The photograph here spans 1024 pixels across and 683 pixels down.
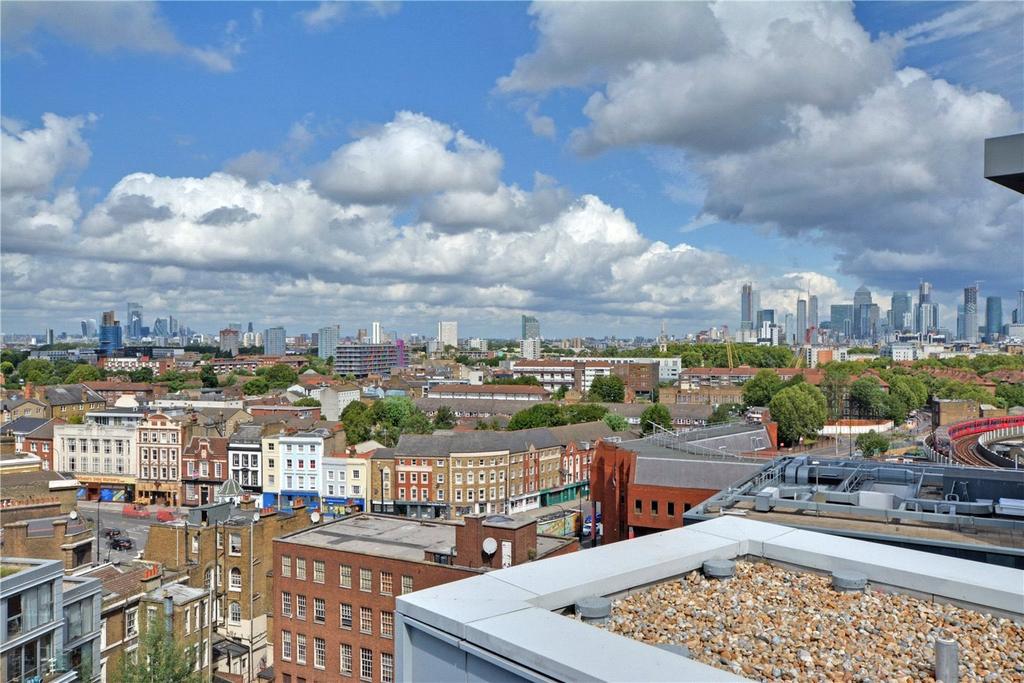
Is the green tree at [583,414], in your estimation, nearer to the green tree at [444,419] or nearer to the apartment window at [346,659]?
the green tree at [444,419]

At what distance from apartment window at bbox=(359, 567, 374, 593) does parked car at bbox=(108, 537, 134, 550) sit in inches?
1155

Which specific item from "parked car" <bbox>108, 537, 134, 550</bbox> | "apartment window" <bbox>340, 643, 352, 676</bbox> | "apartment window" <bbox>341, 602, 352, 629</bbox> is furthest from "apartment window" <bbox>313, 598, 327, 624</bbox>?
"parked car" <bbox>108, 537, 134, 550</bbox>

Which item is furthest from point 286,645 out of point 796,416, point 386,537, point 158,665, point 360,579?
point 796,416

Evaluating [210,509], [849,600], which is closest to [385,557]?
[210,509]

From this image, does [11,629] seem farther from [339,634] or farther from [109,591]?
[339,634]

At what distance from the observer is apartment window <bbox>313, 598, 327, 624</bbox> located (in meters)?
25.3

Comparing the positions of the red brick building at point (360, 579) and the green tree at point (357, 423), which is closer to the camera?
the red brick building at point (360, 579)

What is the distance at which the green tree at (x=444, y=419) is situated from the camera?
276 feet

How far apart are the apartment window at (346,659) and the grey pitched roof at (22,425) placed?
A: 59184 mm

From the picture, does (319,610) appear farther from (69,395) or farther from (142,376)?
(142,376)

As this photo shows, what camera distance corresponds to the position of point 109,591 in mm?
23328

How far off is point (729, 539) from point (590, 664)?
4445mm

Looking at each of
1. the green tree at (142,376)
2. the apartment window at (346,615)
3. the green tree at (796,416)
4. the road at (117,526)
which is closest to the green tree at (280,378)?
the green tree at (142,376)

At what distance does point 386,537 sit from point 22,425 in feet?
198
